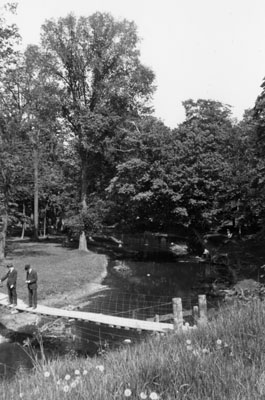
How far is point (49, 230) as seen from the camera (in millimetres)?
58750

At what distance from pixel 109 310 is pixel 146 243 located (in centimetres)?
3075

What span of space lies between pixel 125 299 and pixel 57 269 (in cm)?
741

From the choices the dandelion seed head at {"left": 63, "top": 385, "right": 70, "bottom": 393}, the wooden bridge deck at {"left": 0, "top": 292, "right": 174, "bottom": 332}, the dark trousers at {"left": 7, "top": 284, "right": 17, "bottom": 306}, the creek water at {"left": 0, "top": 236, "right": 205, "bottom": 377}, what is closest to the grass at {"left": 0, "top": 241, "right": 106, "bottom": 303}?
the creek water at {"left": 0, "top": 236, "right": 205, "bottom": 377}

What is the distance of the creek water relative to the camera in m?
12.8

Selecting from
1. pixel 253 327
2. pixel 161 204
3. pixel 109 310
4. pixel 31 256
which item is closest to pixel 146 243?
pixel 161 204

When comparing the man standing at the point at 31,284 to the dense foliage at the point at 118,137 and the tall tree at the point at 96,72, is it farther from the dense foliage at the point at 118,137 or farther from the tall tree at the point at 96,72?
the tall tree at the point at 96,72

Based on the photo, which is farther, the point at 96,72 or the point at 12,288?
the point at 96,72

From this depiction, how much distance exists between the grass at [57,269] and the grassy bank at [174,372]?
15.8 meters

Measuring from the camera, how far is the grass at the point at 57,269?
20.7 meters

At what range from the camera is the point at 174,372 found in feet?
10.9

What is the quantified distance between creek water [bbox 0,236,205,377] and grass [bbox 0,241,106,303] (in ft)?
4.08

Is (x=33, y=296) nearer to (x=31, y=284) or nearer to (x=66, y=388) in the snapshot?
(x=31, y=284)

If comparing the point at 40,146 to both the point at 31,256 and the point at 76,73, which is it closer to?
the point at 76,73

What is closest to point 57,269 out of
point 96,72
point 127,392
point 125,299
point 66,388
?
point 125,299
